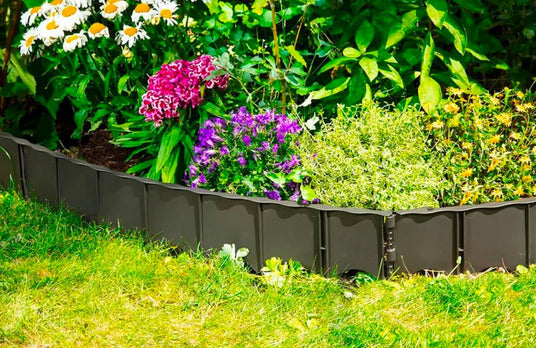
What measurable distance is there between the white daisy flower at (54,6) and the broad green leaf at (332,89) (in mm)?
1362

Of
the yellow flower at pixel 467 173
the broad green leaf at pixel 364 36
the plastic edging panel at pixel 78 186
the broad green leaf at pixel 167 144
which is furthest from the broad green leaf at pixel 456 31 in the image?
the plastic edging panel at pixel 78 186

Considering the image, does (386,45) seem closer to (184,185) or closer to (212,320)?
(184,185)

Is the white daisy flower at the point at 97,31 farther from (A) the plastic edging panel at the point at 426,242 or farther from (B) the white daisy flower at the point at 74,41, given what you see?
(A) the plastic edging panel at the point at 426,242

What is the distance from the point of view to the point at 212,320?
3234 mm

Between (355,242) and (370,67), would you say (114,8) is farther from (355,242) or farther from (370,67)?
(355,242)

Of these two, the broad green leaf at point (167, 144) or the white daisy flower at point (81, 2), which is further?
the white daisy flower at point (81, 2)

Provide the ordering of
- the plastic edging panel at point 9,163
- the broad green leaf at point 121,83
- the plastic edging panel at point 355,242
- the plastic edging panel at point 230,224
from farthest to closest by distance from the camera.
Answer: the plastic edging panel at point 9,163 < the broad green leaf at point 121,83 < the plastic edging panel at point 230,224 < the plastic edging panel at point 355,242

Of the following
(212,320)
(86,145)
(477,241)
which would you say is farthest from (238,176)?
(86,145)

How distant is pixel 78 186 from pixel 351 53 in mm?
1548

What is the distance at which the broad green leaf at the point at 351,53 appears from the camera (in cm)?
399

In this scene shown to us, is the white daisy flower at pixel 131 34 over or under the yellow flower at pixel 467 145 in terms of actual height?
over

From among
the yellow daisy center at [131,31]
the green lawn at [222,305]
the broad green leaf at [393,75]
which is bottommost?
the green lawn at [222,305]

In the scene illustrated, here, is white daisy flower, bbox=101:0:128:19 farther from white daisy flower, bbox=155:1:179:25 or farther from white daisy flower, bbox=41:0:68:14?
white daisy flower, bbox=41:0:68:14

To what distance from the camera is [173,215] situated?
3.87 metres
